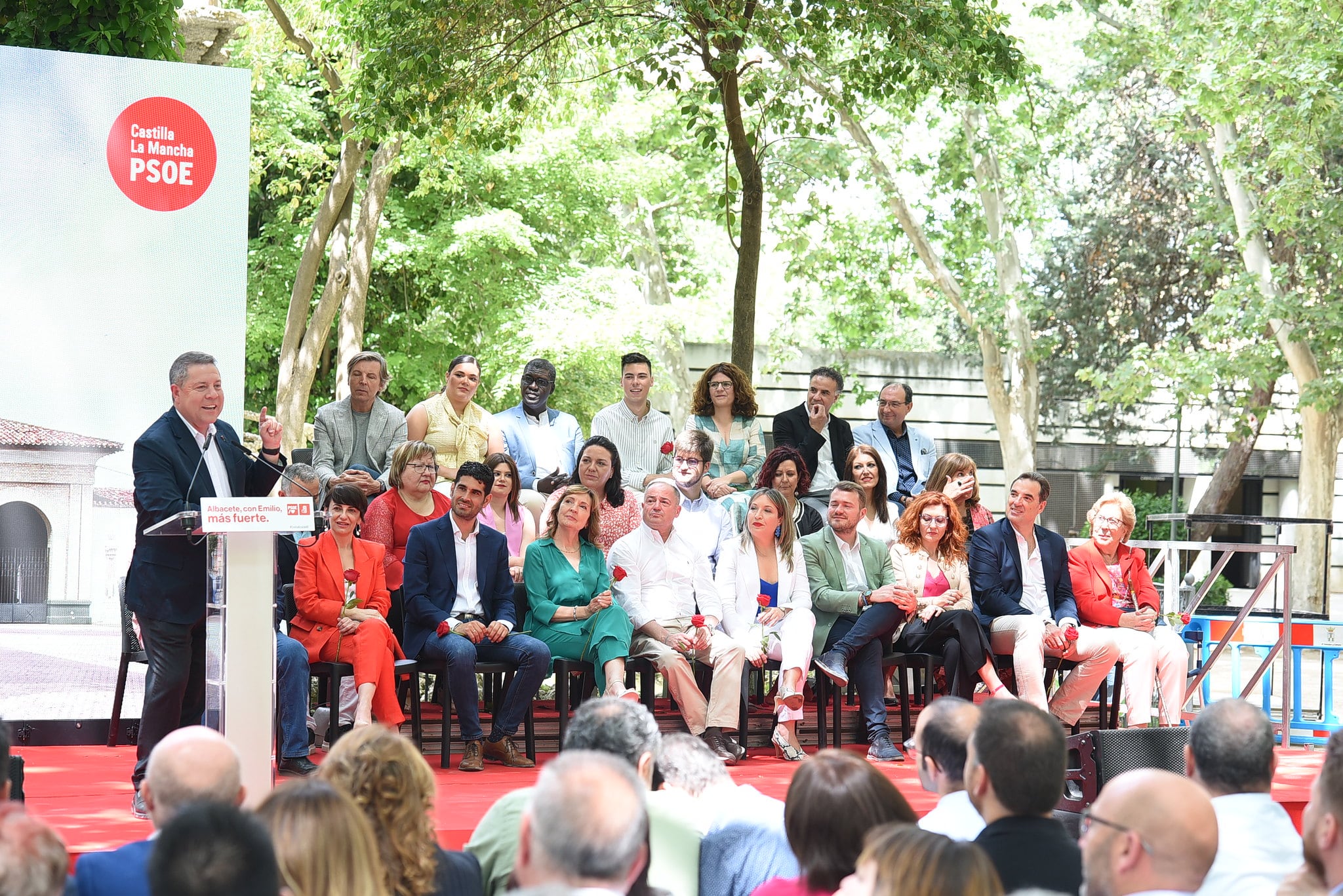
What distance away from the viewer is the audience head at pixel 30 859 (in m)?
2.16

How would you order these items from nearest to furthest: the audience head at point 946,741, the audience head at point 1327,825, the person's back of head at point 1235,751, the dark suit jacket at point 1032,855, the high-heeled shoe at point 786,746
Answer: the audience head at point 1327,825 → the dark suit jacket at point 1032,855 → the person's back of head at point 1235,751 → the audience head at point 946,741 → the high-heeled shoe at point 786,746

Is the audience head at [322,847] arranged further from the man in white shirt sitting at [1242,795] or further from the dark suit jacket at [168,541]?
the dark suit jacket at [168,541]

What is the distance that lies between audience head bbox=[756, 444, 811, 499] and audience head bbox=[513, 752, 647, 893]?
5.15m

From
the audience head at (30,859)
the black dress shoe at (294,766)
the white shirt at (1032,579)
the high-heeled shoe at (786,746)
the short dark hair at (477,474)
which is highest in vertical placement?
the short dark hair at (477,474)

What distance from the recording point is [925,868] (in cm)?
221

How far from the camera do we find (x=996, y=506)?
2298 centimetres

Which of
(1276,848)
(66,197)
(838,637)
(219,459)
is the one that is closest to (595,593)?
(838,637)

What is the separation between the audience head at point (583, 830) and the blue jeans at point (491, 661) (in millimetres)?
3788

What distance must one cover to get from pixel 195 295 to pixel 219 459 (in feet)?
5.86

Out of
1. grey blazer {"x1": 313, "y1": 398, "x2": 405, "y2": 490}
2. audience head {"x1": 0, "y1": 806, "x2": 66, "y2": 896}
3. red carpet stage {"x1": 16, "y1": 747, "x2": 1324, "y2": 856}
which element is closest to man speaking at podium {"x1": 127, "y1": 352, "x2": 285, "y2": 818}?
red carpet stage {"x1": 16, "y1": 747, "x2": 1324, "y2": 856}

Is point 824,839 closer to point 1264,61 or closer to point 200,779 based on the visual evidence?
point 200,779

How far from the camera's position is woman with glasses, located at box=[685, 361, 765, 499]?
7.87m

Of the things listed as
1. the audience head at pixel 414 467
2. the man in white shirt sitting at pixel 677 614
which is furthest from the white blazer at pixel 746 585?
the audience head at pixel 414 467

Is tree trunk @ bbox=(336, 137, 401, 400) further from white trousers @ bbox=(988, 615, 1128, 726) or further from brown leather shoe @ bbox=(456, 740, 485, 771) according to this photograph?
white trousers @ bbox=(988, 615, 1128, 726)
